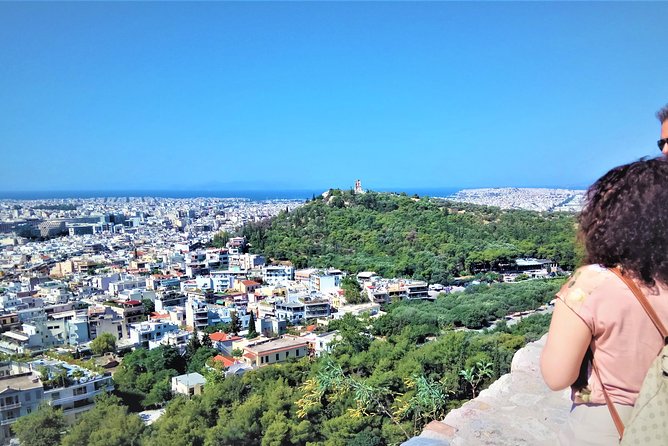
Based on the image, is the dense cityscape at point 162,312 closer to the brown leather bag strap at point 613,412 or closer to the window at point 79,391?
the window at point 79,391

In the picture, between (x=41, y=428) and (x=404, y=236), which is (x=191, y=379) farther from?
(x=404, y=236)

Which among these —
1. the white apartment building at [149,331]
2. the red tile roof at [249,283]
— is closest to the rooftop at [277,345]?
the white apartment building at [149,331]

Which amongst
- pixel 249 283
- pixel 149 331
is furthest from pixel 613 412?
pixel 249 283

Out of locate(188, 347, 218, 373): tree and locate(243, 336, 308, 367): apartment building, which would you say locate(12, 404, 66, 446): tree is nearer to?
locate(188, 347, 218, 373): tree

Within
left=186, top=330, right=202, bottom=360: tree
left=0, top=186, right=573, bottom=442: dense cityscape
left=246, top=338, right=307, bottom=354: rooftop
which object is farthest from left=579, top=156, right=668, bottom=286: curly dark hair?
left=186, top=330, right=202, bottom=360: tree

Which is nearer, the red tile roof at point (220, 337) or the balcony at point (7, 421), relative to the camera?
the balcony at point (7, 421)

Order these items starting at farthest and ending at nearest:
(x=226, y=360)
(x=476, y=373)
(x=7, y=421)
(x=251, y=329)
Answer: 1. (x=251, y=329)
2. (x=226, y=360)
3. (x=7, y=421)
4. (x=476, y=373)

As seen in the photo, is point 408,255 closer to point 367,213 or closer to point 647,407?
point 367,213
